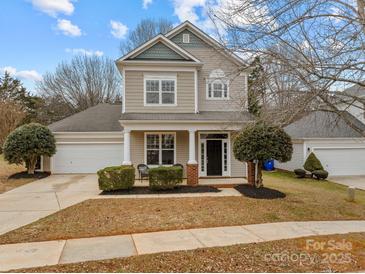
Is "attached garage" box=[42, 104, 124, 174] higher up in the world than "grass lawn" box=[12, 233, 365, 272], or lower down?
higher up

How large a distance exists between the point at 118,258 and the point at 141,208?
171 inches

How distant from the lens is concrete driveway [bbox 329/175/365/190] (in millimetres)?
17339

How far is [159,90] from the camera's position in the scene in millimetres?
16297

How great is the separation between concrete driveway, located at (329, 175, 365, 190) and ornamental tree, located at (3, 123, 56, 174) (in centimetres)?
1718

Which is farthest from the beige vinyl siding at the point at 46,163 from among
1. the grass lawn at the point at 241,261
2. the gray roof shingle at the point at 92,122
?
the grass lawn at the point at 241,261

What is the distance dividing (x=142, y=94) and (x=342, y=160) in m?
14.6

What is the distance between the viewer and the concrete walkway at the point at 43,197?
28.6 feet

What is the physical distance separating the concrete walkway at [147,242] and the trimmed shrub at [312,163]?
12.2 metres

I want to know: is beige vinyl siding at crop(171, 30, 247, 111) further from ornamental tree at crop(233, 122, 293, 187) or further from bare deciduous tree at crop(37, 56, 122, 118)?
bare deciduous tree at crop(37, 56, 122, 118)

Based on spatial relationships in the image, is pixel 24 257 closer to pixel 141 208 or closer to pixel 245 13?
pixel 141 208

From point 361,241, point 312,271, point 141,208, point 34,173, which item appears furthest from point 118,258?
point 34,173

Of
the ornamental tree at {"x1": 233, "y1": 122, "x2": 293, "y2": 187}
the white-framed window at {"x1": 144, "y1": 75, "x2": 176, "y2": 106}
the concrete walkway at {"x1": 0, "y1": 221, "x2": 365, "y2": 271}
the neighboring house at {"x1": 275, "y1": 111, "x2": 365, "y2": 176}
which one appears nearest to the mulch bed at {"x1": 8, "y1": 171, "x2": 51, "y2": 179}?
the white-framed window at {"x1": 144, "y1": 75, "x2": 176, "y2": 106}

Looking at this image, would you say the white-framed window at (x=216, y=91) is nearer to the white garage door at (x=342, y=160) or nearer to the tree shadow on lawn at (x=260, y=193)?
the tree shadow on lawn at (x=260, y=193)

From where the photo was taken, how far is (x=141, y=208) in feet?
32.1
